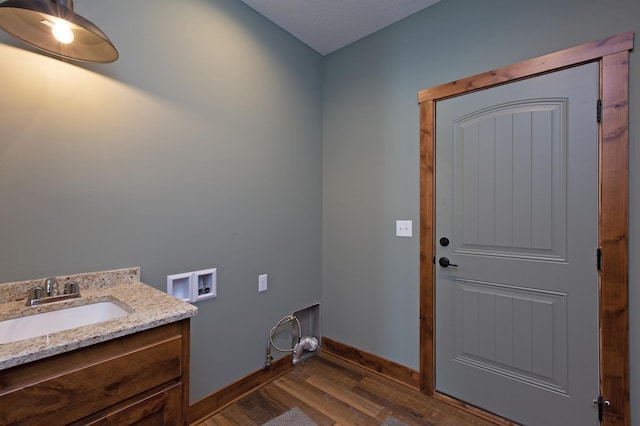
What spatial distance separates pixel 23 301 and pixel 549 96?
8.90ft

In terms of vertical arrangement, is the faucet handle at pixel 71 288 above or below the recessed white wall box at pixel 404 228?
below

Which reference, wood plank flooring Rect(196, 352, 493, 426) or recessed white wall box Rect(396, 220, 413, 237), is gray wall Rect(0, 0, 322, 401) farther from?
recessed white wall box Rect(396, 220, 413, 237)

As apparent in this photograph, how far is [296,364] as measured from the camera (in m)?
2.38

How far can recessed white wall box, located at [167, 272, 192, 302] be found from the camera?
1635mm

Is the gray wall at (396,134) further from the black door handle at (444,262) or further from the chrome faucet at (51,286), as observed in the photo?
the chrome faucet at (51,286)

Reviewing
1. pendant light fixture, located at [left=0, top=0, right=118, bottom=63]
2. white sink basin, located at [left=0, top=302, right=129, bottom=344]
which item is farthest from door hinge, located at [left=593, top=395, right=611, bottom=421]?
pendant light fixture, located at [left=0, top=0, right=118, bottom=63]

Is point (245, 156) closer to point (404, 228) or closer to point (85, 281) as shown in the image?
point (85, 281)

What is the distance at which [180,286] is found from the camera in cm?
169

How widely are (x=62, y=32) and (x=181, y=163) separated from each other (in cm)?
73

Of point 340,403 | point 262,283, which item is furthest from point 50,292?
point 340,403

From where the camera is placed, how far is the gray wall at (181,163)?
1.24 meters

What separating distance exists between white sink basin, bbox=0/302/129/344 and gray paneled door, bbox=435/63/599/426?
1907 millimetres

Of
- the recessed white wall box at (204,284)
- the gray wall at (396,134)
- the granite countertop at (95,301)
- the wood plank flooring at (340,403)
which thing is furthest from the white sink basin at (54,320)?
the gray wall at (396,134)

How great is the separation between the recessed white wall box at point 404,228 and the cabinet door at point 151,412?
167 cm
